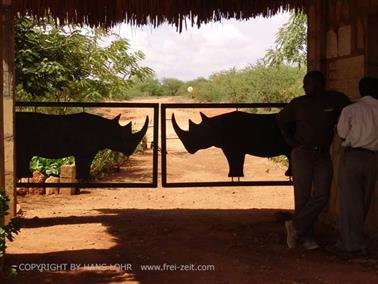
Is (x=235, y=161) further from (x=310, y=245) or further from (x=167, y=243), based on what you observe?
(x=310, y=245)

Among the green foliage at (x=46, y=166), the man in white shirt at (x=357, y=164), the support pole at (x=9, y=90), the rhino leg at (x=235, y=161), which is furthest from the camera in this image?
the green foliage at (x=46, y=166)

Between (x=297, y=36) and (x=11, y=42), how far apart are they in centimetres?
1899

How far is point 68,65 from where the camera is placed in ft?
39.4

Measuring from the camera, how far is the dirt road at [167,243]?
15.6 feet

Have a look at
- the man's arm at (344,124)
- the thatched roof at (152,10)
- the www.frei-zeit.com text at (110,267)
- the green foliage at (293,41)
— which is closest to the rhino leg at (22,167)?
the thatched roof at (152,10)

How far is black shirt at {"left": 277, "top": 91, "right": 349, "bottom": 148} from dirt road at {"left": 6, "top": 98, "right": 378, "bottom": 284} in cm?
111

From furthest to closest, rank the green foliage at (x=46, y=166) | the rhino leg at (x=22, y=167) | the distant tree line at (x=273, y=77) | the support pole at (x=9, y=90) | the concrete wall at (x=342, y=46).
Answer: the distant tree line at (x=273, y=77) < the green foliage at (x=46, y=166) < the rhino leg at (x=22, y=167) < the support pole at (x=9, y=90) < the concrete wall at (x=342, y=46)

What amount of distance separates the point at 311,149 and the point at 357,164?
542 millimetres

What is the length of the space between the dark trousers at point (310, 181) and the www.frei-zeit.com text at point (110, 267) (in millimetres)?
1128

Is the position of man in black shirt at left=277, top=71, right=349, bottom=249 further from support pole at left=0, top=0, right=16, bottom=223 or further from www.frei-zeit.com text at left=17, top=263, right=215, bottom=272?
support pole at left=0, top=0, right=16, bottom=223

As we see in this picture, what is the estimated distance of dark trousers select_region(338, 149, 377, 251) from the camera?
508 centimetres

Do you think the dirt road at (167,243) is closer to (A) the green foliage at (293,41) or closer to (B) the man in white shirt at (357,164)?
(B) the man in white shirt at (357,164)

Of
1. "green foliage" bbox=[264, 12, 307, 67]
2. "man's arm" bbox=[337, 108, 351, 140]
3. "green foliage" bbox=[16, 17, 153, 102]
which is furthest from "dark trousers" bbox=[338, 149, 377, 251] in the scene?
"green foliage" bbox=[264, 12, 307, 67]

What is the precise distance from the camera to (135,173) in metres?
12.7
